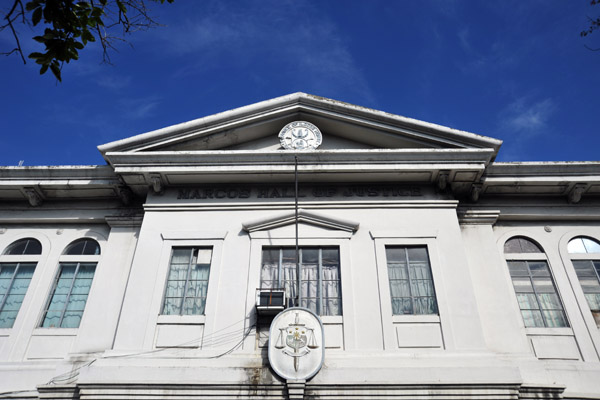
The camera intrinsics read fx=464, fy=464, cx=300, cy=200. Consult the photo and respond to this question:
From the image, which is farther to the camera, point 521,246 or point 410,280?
point 521,246

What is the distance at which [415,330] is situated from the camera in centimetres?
883

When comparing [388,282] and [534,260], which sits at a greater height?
[534,260]

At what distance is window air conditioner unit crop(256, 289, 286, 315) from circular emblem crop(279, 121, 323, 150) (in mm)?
3550

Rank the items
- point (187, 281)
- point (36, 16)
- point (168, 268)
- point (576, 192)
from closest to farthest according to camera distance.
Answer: point (36, 16), point (187, 281), point (168, 268), point (576, 192)

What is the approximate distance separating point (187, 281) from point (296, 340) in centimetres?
272

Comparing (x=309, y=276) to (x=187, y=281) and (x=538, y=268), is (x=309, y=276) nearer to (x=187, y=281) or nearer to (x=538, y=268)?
(x=187, y=281)

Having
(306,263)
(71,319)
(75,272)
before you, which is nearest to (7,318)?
(71,319)

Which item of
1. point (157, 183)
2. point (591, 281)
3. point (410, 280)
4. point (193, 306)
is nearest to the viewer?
point (193, 306)

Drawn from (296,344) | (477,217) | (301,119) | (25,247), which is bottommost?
(296,344)

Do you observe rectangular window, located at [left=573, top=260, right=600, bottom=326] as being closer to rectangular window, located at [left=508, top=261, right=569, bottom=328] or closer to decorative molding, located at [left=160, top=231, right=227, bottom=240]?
rectangular window, located at [left=508, top=261, right=569, bottom=328]

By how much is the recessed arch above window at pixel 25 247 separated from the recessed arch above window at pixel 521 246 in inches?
434

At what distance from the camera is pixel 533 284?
1015cm

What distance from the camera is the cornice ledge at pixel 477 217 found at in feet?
35.1

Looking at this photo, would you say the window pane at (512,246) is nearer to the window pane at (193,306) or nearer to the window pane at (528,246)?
the window pane at (528,246)
